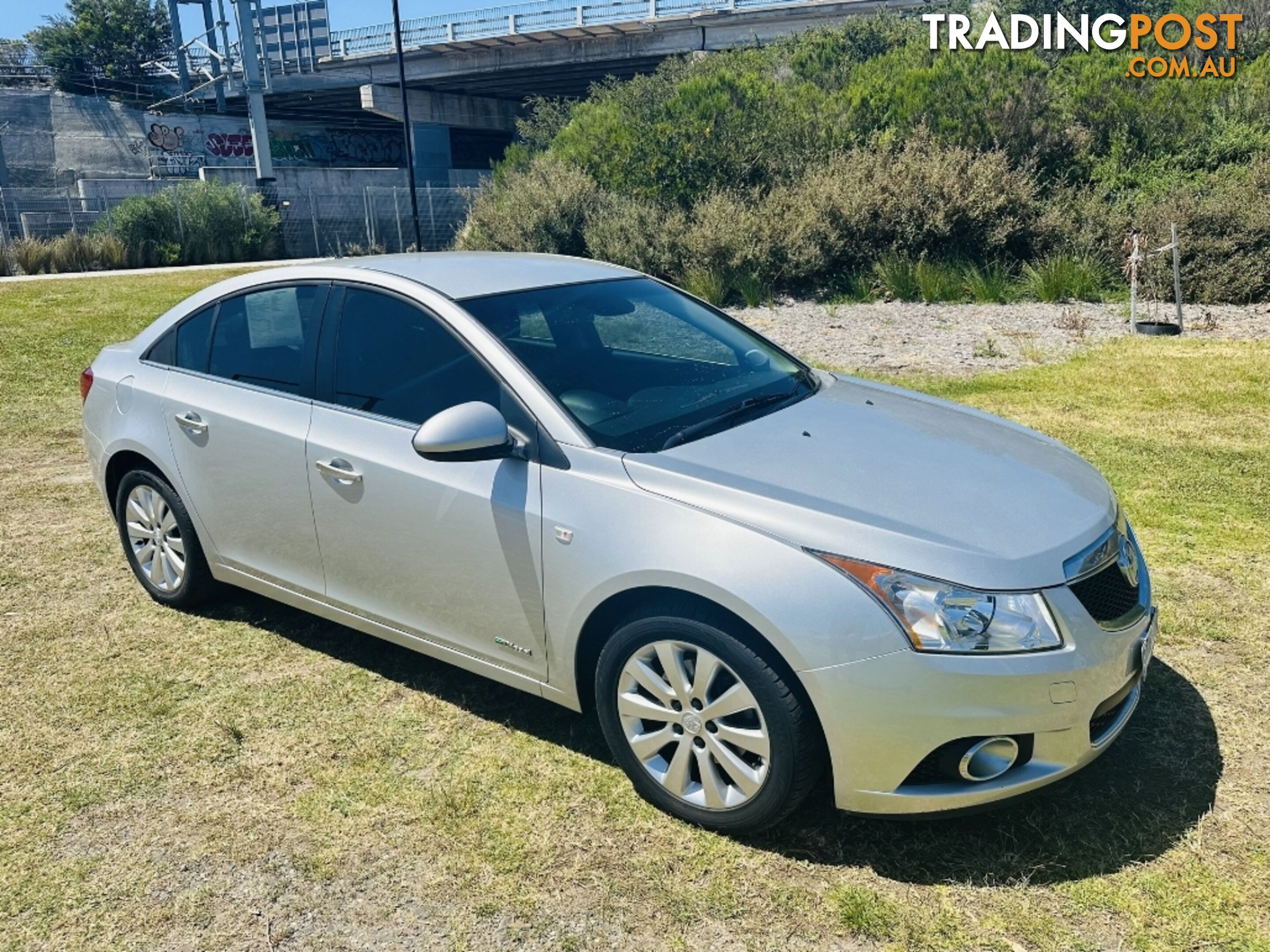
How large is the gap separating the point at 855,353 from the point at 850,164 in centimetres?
680


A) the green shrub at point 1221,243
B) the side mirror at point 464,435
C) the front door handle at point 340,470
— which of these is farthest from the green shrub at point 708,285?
the side mirror at point 464,435

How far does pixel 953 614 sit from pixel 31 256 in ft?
86.2

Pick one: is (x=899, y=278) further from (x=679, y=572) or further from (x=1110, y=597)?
(x=679, y=572)

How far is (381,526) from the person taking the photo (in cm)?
360

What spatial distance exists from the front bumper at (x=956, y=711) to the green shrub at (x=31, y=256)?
85.1ft

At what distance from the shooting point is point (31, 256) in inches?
927

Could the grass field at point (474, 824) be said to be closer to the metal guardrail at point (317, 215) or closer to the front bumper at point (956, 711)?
the front bumper at point (956, 711)

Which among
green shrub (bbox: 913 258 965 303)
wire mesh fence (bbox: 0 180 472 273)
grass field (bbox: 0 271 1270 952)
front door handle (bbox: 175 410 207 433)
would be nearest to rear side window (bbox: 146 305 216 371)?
front door handle (bbox: 175 410 207 433)

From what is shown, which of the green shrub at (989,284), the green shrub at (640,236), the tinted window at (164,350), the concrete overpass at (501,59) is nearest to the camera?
the tinted window at (164,350)

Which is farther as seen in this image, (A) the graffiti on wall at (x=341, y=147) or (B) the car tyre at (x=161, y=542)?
(A) the graffiti on wall at (x=341, y=147)

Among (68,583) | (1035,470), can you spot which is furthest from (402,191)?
(1035,470)

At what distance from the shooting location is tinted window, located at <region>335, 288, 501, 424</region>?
3.54 meters

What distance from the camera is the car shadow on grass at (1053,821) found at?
288cm

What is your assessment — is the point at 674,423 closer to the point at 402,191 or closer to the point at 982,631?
the point at 982,631
